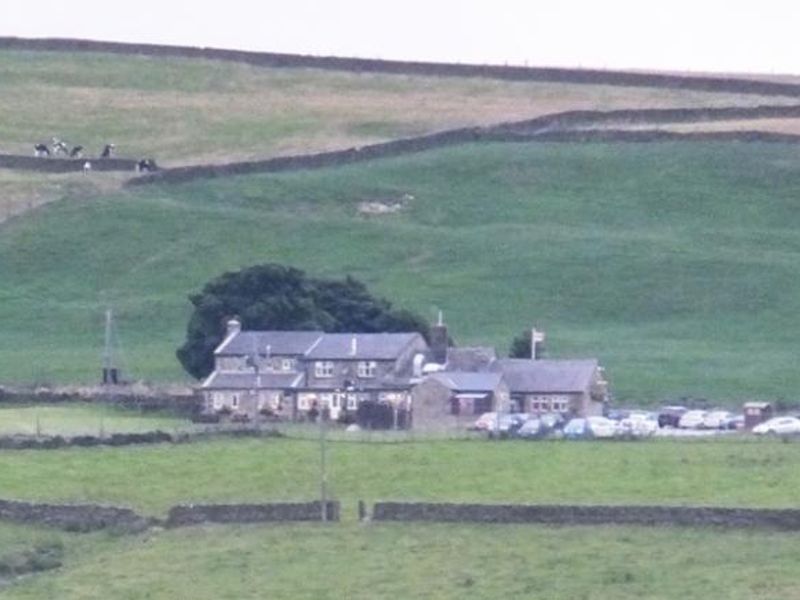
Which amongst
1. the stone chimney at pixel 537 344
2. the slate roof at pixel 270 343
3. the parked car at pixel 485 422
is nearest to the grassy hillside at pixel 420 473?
the parked car at pixel 485 422

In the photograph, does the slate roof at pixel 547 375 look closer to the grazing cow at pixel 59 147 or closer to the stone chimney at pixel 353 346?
the stone chimney at pixel 353 346

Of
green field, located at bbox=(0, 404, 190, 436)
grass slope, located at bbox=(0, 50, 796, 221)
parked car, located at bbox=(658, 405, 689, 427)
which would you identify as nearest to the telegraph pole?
green field, located at bbox=(0, 404, 190, 436)

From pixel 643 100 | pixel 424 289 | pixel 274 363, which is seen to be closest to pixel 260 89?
pixel 643 100

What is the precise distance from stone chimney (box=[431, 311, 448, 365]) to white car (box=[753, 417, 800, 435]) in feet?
30.9

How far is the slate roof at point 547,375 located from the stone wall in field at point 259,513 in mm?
19367

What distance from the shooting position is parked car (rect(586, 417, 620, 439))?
65.2m

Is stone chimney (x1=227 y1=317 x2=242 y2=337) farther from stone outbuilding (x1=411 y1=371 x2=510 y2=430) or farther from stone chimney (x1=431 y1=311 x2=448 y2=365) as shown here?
stone outbuilding (x1=411 y1=371 x2=510 y2=430)

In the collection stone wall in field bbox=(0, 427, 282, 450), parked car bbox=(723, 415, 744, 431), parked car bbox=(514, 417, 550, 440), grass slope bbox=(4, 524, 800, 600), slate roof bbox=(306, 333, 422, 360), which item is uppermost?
slate roof bbox=(306, 333, 422, 360)

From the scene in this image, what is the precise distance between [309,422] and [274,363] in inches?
149

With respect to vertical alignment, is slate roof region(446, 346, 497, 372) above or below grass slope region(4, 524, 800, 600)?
above

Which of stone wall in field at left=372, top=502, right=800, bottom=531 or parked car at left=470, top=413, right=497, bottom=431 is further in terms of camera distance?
parked car at left=470, top=413, right=497, bottom=431

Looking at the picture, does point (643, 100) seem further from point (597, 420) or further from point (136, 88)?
point (597, 420)

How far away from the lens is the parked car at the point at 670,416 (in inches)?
2707

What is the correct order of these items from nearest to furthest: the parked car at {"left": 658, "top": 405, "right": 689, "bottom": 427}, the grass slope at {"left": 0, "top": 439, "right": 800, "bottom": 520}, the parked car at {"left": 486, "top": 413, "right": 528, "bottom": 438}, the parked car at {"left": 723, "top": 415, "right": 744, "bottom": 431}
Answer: the grass slope at {"left": 0, "top": 439, "right": 800, "bottom": 520} < the parked car at {"left": 486, "top": 413, "right": 528, "bottom": 438} < the parked car at {"left": 723, "top": 415, "right": 744, "bottom": 431} < the parked car at {"left": 658, "top": 405, "right": 689, "bottom": 427}
